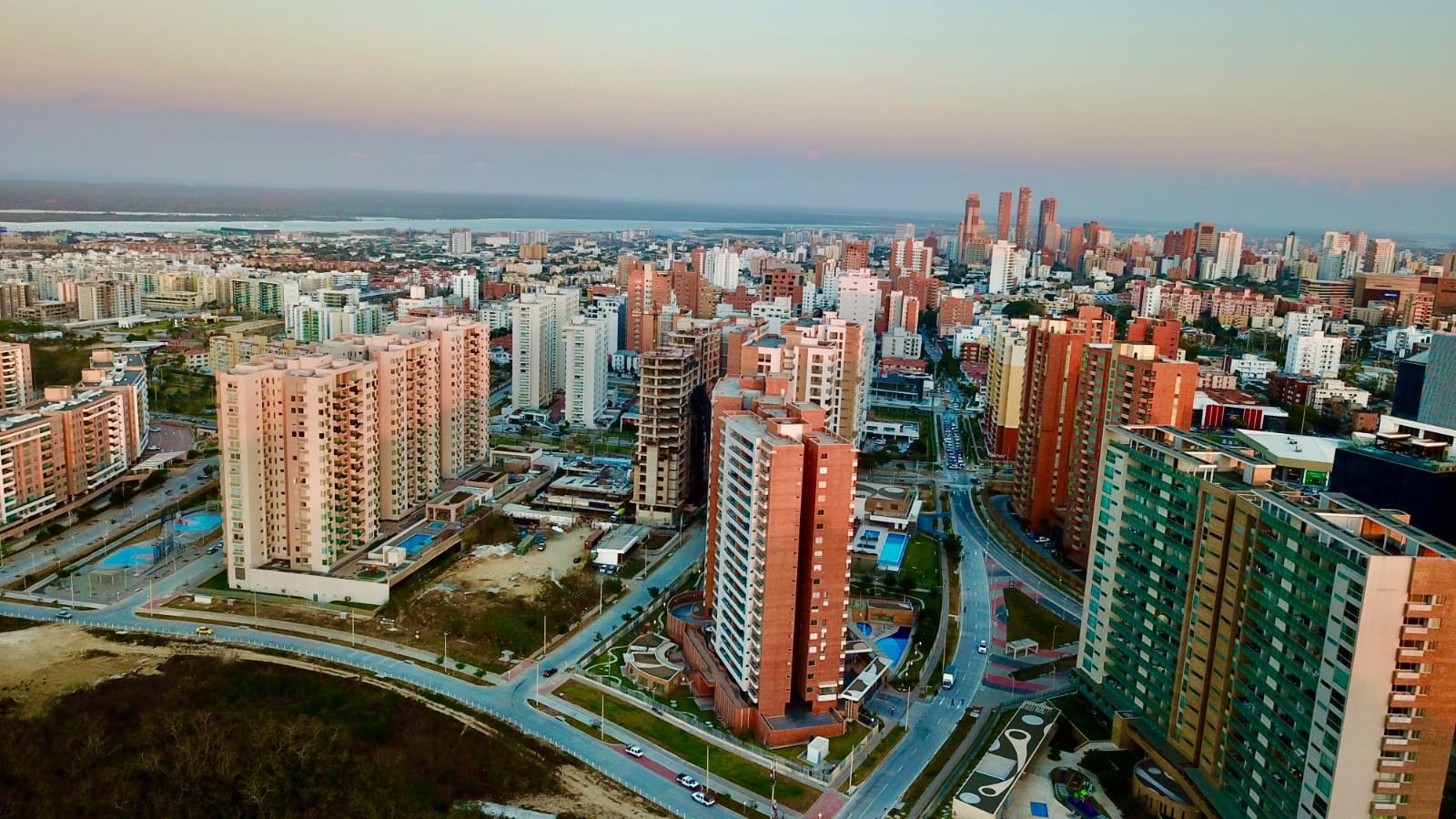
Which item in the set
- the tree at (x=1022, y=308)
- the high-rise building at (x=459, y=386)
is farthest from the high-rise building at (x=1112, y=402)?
the tree at (x=1022, y=308)

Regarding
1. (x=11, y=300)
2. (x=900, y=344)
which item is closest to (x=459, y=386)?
(x=900, y=344)

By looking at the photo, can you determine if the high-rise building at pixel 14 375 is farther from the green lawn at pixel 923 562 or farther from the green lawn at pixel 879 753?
the green lawn at pixel 879 753

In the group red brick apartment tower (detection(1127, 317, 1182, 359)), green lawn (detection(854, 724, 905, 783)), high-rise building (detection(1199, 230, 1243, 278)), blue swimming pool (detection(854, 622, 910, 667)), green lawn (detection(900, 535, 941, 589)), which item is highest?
high-rise building (detection(1199, 230, 1243, 278))

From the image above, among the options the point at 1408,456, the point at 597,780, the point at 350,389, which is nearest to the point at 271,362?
the point at 350,389

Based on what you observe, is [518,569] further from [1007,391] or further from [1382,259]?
[1382,259]

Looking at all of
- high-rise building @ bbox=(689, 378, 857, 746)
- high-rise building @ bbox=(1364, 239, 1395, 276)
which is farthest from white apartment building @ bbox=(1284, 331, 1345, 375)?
high-rise building @ bbox=(1364, 239, 1395, 276)

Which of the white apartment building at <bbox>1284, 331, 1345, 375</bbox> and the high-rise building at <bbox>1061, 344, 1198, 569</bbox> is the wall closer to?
the high-rise building at <bbox>1061, 344, 1198, 569</bbox>

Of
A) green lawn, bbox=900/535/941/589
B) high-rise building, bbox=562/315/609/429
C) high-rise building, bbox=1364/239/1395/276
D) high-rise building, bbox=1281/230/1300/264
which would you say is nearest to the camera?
green lawn, bbox=900/535/941/589
